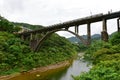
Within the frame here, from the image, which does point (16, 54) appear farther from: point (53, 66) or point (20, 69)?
point (53, 66)

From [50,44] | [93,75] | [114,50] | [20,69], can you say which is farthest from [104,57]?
[50,44]

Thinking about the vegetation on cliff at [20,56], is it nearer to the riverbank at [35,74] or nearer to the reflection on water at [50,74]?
the riverbank at [35,74]

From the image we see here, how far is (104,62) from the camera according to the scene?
2427 centimetres

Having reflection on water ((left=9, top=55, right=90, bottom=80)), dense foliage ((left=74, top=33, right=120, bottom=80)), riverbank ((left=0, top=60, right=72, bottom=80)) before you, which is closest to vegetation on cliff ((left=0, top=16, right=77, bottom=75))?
riverbank ((left=0, top=60, right=72, bottom=80))

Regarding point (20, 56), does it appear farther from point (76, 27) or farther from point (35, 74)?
point (76, 27)

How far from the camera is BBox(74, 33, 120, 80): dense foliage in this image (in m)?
19.8

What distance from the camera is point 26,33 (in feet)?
266

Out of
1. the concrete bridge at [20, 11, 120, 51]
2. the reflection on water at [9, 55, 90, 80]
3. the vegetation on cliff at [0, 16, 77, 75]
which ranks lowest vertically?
the reflection on water at [9, 55, 90, 80]

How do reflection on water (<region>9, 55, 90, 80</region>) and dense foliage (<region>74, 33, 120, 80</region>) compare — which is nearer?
dense foliage (<region>74, 33, 120, 80</region>)

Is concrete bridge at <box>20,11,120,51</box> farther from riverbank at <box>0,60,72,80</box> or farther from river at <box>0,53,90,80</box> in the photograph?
riverbank at <box>0,60,72,80</box>

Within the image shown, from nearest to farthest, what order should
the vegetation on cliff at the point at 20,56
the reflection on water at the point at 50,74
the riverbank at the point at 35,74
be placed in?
the riverbank at the point at 35,74
the reflection on water at the point at 50,74
the vegetation on cliff at the point at 20,56

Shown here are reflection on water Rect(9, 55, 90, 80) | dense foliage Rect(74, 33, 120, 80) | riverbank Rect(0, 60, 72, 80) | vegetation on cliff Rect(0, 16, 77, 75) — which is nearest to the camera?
dense foliage Rect(74, 33, 120, 80)

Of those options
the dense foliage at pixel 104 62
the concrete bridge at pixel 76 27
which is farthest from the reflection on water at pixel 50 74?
the dense foliage at pixel 104 62

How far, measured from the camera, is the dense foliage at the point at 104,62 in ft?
64.8
